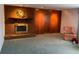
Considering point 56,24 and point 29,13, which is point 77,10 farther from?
point 29,13

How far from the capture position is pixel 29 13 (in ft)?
27.5

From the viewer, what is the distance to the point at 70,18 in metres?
8.87

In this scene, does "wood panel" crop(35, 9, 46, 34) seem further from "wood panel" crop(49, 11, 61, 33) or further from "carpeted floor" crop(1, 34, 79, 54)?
"carpeted floor" crop(1, 34, 79, 54)

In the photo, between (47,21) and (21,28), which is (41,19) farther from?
(21,28)

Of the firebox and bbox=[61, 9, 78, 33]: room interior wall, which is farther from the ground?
bbox=[61, 9, 78, 33]: room interior wall

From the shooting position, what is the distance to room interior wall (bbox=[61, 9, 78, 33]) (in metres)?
8.44

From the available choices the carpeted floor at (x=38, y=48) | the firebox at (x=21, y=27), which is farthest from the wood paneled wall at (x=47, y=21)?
the carpeted floor at (x=38, y=48)

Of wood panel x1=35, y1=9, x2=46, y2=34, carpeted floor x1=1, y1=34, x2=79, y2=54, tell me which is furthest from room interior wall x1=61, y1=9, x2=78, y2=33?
carpeted floor x1=1, y1=34, x2=79, y2=54

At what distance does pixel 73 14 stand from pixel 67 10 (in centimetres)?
69

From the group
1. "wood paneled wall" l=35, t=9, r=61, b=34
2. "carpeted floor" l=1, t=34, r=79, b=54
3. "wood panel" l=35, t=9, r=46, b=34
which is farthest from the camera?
"wood paneled wall" l=35, t=9, r=61, b=34

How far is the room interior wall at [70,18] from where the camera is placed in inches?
332

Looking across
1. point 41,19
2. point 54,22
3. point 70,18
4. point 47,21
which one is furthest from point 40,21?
point 70,18
